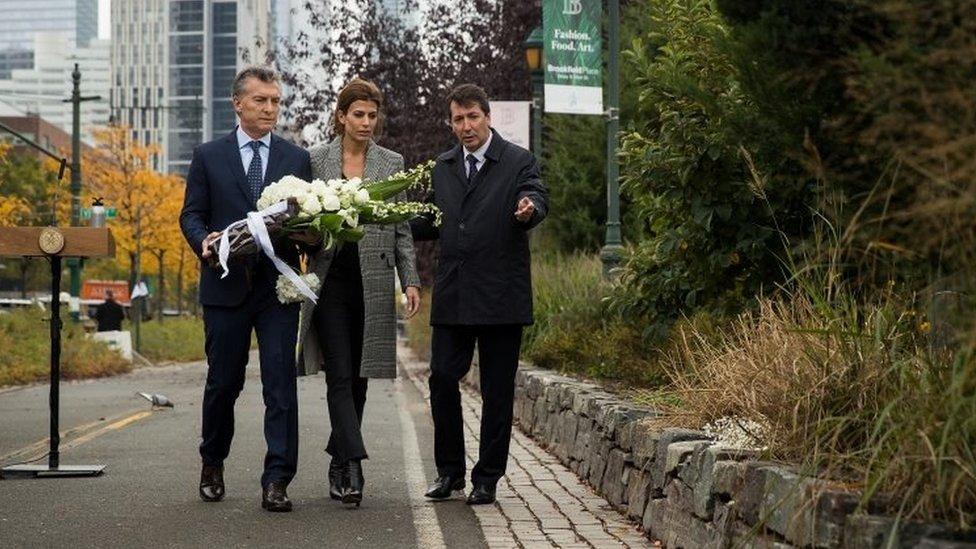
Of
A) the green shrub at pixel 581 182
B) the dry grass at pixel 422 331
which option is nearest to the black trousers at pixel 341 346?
the green shrub at pixel 581 182

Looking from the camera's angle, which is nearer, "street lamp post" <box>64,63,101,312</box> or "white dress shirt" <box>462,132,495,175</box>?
"white dress shirt" <box>462,132,495,175</box>

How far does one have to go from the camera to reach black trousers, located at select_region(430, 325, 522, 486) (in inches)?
336

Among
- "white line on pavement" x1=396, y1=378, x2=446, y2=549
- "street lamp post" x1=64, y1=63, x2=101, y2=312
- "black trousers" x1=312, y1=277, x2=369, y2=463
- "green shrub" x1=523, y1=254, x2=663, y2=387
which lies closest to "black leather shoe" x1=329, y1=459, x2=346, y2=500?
"black trousers" x1=312, y1=277, x2=369, y2=463

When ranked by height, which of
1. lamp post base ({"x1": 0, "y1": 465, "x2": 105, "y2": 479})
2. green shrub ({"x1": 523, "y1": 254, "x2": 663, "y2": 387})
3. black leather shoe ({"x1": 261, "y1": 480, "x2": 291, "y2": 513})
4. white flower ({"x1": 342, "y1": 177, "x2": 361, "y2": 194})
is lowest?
lamp post base ({"x1": 0, "y1": 465, "x2": 105, "y2": 479})

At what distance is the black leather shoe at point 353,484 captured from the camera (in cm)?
819

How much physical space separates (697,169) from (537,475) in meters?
2.03

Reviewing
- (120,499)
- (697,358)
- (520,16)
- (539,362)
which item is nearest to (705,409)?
(697,358)

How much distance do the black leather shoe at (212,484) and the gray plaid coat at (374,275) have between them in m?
0.66

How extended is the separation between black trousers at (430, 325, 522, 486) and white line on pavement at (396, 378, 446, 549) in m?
0.32

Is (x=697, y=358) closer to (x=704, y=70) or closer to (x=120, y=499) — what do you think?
(x=704, y=70)

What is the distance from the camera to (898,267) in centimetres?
607

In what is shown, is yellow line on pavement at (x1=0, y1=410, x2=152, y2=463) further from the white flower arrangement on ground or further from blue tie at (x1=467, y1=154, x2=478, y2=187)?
blue tie at (x1=467, y1=154, x2=478, y2=187)

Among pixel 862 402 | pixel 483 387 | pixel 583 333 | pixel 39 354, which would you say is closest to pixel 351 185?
pixel 483 387

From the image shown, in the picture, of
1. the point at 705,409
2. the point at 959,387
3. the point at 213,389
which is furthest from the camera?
the point at 213,389
